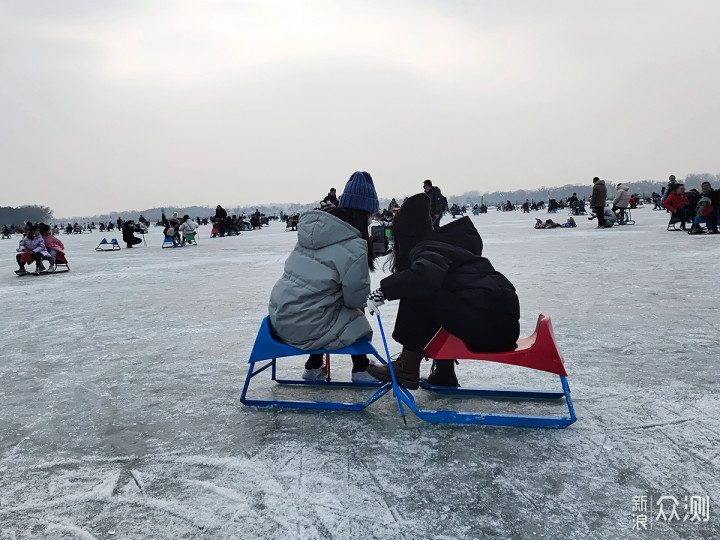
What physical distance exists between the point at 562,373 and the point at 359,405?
3.67ft

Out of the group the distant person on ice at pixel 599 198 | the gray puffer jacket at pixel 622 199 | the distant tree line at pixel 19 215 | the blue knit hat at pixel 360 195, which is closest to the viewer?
the blue knit hat at pixel 360 195

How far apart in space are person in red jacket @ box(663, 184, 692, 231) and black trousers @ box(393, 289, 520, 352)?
593 inches

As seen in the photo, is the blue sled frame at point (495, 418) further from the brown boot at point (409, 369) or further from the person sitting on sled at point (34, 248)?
the person sitting on sled at point (34, 248)

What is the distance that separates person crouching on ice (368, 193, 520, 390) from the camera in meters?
2.71

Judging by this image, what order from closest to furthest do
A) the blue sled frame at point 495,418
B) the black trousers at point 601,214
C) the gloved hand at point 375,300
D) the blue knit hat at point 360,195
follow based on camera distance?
the blue sled frame at point 495,418 → the gloved hand at point 375,300 → the blue knit hat at point 360,195 → the black trousers at point 601,214

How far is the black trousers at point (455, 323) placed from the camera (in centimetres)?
272

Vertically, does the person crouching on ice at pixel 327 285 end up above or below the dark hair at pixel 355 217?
below

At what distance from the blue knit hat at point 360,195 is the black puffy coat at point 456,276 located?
1.35 ft

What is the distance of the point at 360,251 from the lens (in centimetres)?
299

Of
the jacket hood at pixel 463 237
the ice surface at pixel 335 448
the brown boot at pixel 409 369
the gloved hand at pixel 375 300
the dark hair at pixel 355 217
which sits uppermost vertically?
the dark hair at pixel 355 217

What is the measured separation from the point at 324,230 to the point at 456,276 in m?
0.79

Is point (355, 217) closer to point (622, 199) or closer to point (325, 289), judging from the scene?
point (325, 289)

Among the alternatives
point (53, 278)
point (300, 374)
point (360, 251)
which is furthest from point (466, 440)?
point (53, 278)

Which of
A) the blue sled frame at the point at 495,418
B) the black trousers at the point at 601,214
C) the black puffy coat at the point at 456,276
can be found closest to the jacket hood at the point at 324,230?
the black puffy coat at the point at 456,276
